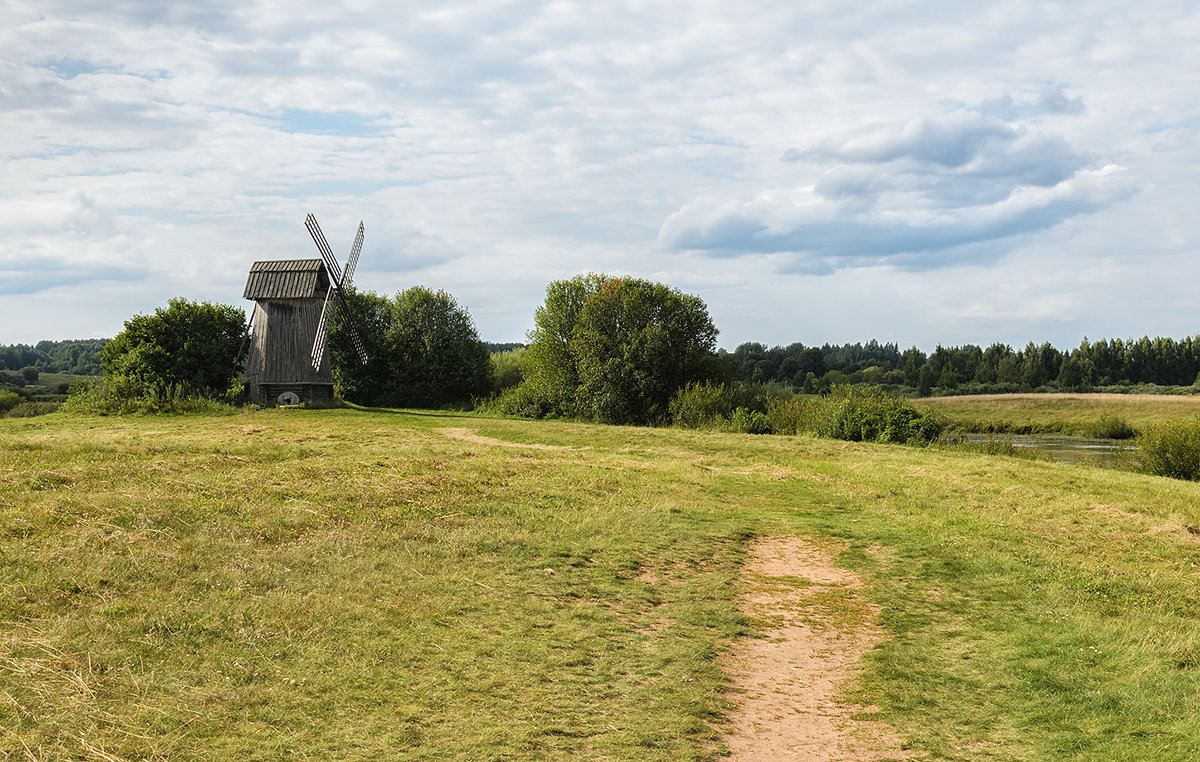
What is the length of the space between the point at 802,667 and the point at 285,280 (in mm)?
38992

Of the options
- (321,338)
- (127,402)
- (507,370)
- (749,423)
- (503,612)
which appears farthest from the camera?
(507,370)

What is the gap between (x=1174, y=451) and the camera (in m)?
27.8

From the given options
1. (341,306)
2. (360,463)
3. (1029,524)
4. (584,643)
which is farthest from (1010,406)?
(584,643)

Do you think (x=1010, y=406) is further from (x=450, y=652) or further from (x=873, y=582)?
(x=450, y=652)

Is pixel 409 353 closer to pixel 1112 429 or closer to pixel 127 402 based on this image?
pixel 127 402

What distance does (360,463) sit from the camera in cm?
1731

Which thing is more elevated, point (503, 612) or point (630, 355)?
point (630, 355)

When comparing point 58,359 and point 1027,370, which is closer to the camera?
point 1027,370

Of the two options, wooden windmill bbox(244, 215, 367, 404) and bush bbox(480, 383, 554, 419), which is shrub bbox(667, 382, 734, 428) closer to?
bush bbox(480, 383, 554, 419)

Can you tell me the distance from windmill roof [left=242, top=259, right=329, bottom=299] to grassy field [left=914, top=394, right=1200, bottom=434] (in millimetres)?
42246

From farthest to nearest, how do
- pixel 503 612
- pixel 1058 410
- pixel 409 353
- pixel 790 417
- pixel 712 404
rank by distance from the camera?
pixel 1058 410 < pixel 409 353 < pixel 712 404 < pixel 790 417 < pixel 503 612

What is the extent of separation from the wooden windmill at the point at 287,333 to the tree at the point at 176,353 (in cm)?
127

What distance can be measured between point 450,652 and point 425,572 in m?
2.54

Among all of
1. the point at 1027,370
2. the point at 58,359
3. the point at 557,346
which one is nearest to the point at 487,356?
the point at 557,346
